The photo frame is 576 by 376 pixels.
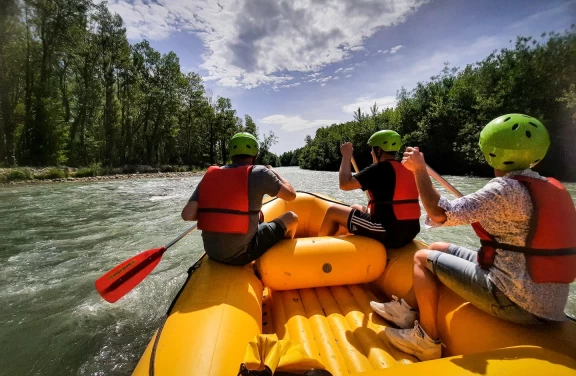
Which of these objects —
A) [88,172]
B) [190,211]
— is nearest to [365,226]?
[190,211]

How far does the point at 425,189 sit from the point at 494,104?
80.9ft

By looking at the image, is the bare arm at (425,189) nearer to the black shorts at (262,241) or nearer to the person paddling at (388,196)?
the person paddling at (388,196)

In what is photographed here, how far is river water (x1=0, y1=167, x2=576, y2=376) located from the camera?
218cm

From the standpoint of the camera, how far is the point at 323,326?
201 cm

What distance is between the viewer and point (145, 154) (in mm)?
30641

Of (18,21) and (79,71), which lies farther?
(79,71)

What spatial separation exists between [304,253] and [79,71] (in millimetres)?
28182

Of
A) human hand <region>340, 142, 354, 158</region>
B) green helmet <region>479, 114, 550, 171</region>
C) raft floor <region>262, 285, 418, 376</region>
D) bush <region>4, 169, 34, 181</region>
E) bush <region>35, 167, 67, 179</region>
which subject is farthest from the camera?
bush <region>35, 167, 67, 179</region>

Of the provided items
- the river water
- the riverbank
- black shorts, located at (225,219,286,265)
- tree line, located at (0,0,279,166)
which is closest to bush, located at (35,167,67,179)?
the riverbank

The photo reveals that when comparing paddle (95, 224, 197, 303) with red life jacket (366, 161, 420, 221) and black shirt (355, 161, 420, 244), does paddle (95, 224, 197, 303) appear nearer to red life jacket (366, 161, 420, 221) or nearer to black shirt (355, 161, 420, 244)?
black shirt (355, 161, 420, 244)

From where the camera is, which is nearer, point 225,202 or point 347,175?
point 225,202

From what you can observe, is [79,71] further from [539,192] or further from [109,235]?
[539,192]

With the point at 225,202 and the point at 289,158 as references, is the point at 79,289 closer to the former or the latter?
the point at 225,202

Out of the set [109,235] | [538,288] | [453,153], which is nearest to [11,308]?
[109,235]
